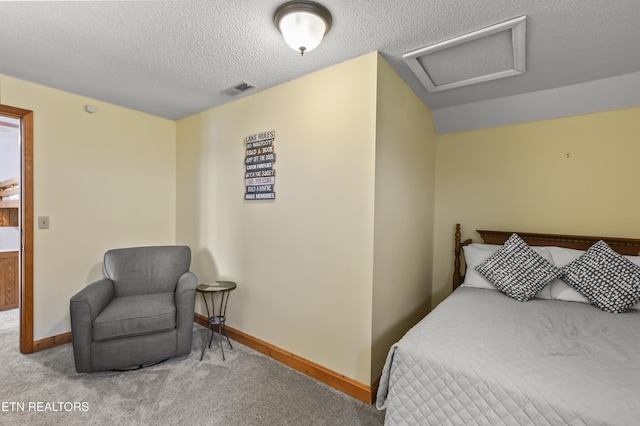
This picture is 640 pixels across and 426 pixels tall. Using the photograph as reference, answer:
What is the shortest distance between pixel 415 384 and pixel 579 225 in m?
2.30

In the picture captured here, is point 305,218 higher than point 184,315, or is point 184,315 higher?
point 305,218

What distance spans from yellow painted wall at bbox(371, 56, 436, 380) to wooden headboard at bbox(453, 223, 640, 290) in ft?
1.03

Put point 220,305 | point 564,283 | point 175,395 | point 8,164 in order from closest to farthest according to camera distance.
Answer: point 175,395 → point 564,283 → point 220,305 → point 8,164

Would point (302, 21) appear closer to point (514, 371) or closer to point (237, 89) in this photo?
point (237, 89)

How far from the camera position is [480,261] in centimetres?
257

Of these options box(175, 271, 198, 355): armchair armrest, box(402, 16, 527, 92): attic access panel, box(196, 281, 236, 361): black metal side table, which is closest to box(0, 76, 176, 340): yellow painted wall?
box(196, 281, 236, 361): black metal side table

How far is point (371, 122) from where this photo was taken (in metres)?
1.97

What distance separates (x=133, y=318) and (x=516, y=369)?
2533 millimetres

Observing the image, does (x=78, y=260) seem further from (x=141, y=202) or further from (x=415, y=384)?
(x=415, y=384)

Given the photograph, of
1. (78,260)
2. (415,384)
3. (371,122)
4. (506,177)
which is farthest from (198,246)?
(506,177)

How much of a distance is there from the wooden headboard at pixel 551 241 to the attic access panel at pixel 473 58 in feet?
4.80

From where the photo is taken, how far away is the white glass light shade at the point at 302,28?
1.53 meters

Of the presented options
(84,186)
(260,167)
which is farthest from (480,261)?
(84,186)

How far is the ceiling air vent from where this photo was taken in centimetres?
253
